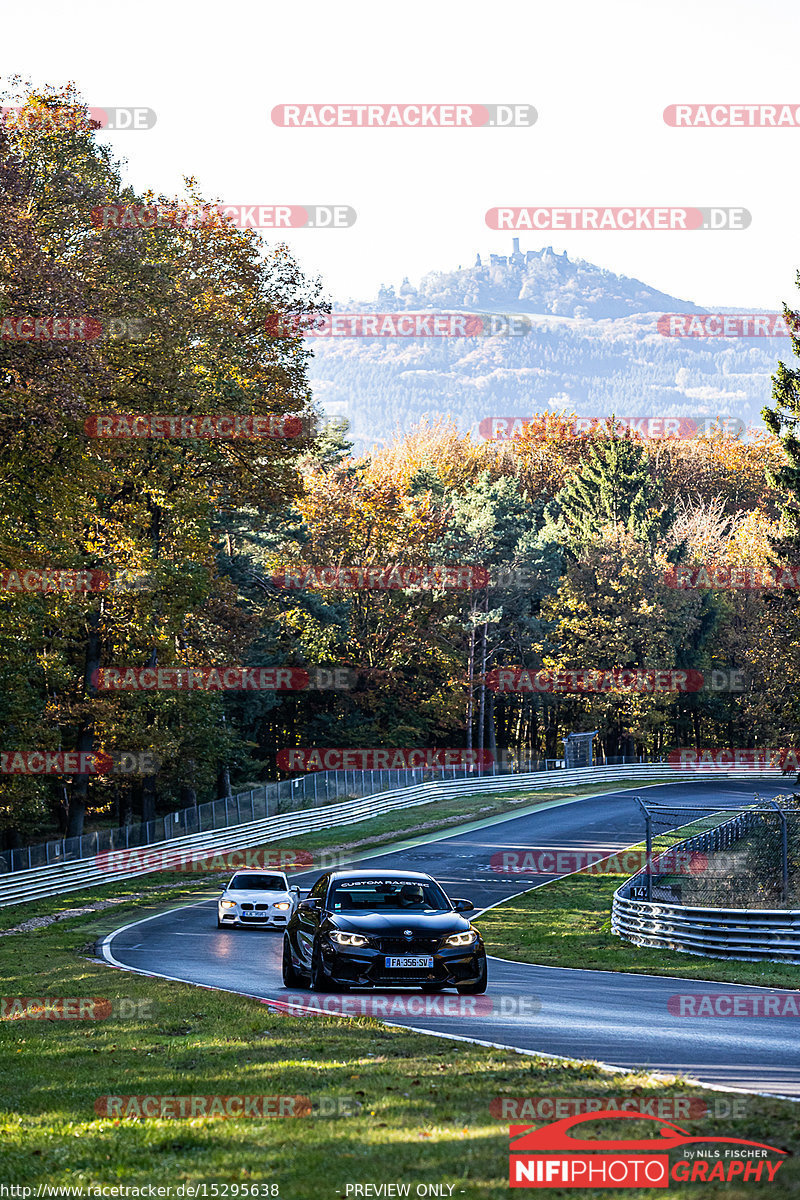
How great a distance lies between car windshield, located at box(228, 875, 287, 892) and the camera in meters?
27.4

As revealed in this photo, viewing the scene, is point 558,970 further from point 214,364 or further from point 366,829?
point 366,829

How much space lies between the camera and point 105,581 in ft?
119

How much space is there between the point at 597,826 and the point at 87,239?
87.9 feet

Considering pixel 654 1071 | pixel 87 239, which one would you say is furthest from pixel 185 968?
pixel 87 239

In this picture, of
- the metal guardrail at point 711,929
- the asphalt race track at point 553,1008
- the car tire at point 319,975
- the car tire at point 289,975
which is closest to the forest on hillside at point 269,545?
the asphalt race track at point 553,1008

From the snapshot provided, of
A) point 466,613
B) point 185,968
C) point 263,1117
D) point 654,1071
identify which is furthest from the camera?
point 466,613

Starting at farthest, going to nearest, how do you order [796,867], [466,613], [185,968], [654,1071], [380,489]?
[380,489] < [466,613] < [796,867] < [185,968] < [654,1071]

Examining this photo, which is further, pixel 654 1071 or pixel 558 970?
pixel 558 970

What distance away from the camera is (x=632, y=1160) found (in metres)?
6.36

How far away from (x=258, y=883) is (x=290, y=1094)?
64.2ft

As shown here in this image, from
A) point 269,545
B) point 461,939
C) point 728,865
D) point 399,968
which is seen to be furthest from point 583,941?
point 269,545

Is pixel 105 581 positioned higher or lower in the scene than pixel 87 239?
lower

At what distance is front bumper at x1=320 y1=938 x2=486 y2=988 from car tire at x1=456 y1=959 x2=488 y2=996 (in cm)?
3

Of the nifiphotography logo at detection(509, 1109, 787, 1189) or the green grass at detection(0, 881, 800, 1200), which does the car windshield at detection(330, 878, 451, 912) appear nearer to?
the green grass at detection(0, 881, 800, 1200)
